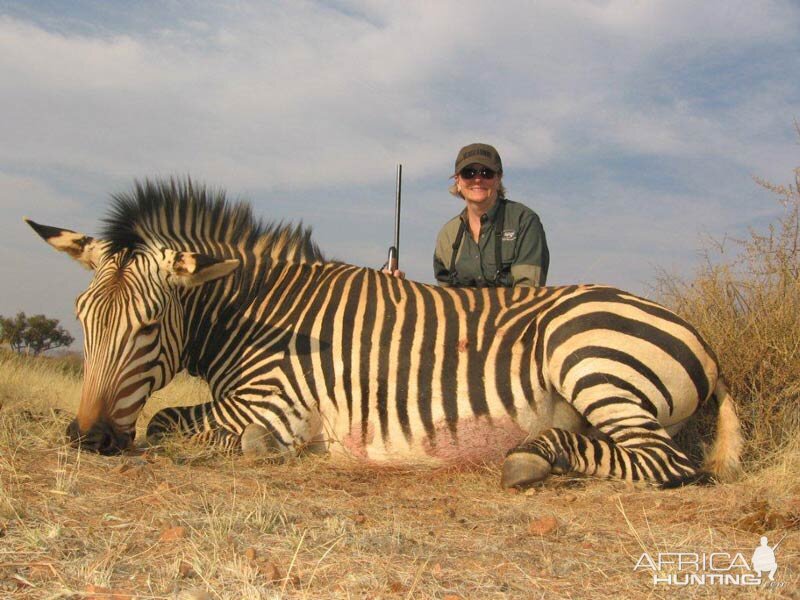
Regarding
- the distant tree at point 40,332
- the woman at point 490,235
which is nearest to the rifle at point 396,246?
the woman at point 490,235

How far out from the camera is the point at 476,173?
20.0 feet

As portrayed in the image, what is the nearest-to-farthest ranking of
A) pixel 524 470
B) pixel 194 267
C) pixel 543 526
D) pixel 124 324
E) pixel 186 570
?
pixel 186 570
pixel 543 526
pixel 524 470
pixel 124 324
pixel 194 267

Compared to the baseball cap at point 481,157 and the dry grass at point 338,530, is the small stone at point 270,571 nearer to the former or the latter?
the dry grass at point 338,530

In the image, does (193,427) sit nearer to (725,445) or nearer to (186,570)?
(186,570)

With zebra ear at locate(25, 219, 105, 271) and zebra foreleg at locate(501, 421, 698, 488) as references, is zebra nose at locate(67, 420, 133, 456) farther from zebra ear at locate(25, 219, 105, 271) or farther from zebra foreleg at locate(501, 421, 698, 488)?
zebra foreleg at locate(501, 421, 698, 488)

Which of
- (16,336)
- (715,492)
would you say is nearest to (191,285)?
(715,492)

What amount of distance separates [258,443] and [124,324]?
3.31ft

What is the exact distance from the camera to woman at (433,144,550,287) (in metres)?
5.90

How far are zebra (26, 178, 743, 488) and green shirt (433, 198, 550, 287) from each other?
1.40 m

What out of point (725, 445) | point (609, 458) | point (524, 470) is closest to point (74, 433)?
point (524, 470)

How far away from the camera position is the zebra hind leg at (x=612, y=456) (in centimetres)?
346

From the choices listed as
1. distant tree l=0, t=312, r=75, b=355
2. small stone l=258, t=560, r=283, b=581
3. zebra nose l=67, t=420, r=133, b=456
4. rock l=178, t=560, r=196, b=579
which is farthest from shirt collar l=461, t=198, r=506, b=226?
distant tree l=0, t=312, r=75, b=355

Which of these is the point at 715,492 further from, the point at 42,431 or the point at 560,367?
the point at 42,431

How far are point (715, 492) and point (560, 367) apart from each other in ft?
3.22
